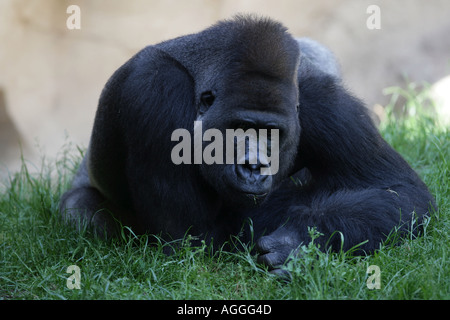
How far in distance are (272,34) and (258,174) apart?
86 cm

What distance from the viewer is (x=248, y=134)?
3414mm

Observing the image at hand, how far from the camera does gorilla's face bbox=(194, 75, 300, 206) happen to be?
3.36 m

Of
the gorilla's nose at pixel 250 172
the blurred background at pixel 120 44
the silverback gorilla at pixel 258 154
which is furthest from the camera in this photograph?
the blurred background at pixel 120 44

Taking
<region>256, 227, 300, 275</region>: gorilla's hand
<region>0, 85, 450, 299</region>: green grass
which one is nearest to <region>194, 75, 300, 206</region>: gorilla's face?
<region>256, 227, 300, 275</region>: gorilla's hand

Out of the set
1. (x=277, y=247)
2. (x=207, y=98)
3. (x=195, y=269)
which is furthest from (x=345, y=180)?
(x=195, y=269)

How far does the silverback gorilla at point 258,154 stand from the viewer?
3469mm

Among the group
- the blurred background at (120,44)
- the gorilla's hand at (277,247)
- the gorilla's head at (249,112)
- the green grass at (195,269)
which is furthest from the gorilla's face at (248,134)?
the blurred background at (120,44)

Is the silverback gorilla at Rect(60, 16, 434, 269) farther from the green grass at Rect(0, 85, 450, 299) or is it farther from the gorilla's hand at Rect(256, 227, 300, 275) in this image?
the green grass at Rect(0, 85, 450, 299)

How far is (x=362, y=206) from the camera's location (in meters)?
3.66

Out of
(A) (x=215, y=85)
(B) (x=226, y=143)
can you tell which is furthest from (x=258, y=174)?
(A) (x=215, y=85)

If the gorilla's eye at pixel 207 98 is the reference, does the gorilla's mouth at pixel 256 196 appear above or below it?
below

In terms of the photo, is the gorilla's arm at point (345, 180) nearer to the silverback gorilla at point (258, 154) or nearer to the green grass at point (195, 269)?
the silverback gorilla at point (258, 154)

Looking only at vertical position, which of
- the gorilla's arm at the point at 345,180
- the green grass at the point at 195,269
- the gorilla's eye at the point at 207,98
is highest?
the gorilla's eye at the point at 207,98
